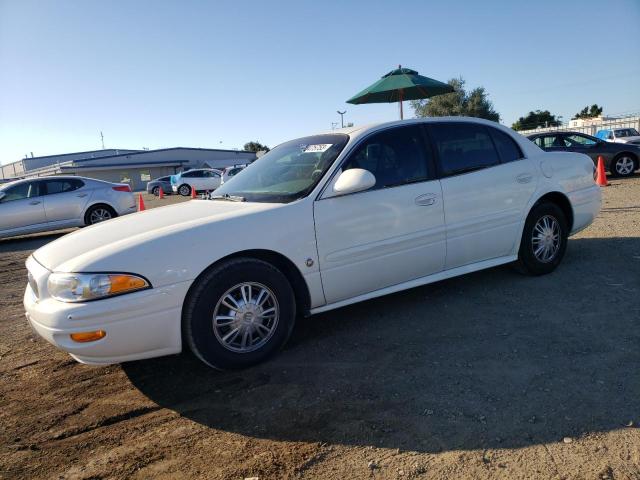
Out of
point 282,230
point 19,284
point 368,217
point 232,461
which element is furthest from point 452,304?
point 19,284

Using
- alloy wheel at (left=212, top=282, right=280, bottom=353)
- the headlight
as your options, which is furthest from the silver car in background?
alloy wheel at (left=212, top=282, right=280, bottom=353)

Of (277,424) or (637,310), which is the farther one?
(637,310)

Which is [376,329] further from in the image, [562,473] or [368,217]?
[562,473]

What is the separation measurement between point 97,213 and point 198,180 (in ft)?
47.3

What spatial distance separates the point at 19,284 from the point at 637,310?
22.7 feet

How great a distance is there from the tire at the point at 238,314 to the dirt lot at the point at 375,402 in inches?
6.1

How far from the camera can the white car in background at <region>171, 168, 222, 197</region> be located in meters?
25.1

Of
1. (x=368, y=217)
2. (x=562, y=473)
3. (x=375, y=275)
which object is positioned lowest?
(x=562, y=473)

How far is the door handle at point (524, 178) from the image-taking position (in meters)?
4.25

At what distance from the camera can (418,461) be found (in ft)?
6.93

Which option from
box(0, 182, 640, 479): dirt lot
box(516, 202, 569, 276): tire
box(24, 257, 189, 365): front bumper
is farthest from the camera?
box(516, 202, 569, 276): tire

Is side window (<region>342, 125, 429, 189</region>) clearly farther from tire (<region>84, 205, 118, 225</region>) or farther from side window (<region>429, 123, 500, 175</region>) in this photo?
tire (<region>84, 205, 118, 225</region>)

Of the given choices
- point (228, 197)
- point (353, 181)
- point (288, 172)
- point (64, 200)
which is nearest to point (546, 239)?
point (353, 181)

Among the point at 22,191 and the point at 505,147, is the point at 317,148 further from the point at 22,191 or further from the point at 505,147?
the point at 22,191
